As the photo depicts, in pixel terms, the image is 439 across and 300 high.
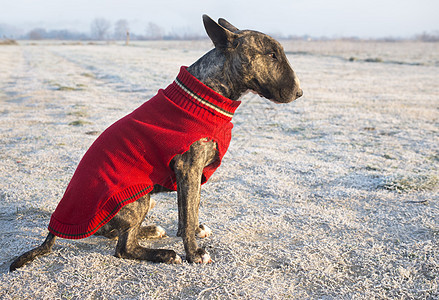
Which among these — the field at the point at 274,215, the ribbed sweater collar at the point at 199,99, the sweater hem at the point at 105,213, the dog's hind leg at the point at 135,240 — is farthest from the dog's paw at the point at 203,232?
the ribbed sweater collar at the point at 199,99

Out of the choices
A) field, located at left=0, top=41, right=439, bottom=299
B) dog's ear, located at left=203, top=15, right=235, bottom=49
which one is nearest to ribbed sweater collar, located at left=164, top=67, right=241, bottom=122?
dog's ear, located at left=203, top=15, right=235, bottom=49

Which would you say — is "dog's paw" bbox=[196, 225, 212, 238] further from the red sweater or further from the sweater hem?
the sweater hem

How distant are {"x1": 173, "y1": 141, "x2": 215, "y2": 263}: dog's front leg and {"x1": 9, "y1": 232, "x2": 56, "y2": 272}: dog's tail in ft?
3.26

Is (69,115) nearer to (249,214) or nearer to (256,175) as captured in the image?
(256,175)

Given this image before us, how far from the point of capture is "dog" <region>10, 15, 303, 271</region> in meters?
2.79

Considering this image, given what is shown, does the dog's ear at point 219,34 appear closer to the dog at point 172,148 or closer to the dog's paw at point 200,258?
the dog at point 172,148

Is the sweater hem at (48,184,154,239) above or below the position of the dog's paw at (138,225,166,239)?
above

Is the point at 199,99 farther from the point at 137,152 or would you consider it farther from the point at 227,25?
the point at 227,25

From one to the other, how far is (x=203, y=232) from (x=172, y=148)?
38.4 inches

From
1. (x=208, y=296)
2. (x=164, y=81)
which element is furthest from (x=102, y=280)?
(x=164, y=81)

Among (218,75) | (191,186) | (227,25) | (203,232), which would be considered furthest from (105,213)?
(227,25)

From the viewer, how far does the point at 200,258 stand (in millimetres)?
2975

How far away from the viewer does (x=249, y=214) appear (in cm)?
387

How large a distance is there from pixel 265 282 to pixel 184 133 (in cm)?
120
